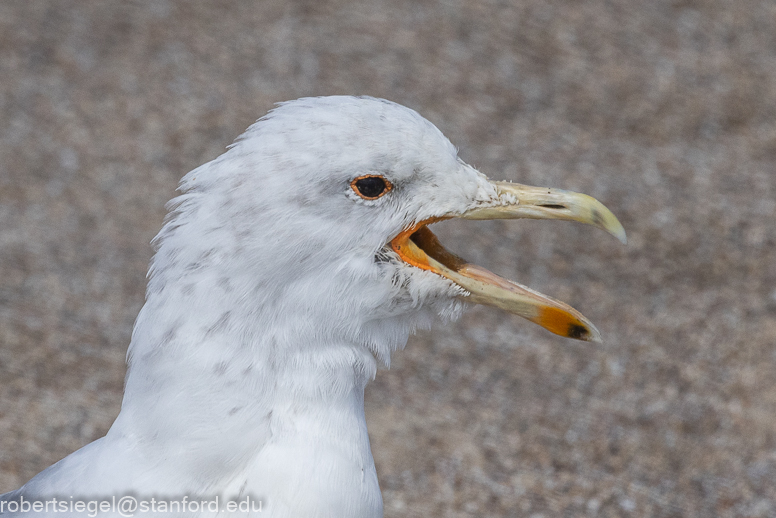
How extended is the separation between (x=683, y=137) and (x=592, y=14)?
2061 millimetres

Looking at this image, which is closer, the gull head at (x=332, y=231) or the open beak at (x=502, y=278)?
the gull head at (x=332, y=231)

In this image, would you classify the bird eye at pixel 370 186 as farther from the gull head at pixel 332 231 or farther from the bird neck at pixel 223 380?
the bird neck at pixel 223 380

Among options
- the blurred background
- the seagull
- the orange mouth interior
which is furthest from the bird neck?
the blurred background

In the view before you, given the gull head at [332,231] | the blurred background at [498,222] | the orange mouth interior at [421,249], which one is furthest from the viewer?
the blurred background at [498,222]

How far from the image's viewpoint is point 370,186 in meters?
2.25

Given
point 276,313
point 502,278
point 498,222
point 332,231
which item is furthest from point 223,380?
point 498,222

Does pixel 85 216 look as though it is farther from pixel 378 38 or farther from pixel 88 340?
pixel 378 38

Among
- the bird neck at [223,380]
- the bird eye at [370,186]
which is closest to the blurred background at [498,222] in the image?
the bird neck at [223,380]

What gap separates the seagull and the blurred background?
2.37 m

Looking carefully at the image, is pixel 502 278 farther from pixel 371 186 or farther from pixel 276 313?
pixel 276 313

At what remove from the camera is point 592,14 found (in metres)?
8.57

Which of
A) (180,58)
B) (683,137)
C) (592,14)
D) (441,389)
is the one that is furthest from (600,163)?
(180,58)

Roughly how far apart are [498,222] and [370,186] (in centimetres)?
439

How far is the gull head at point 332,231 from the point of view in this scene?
2139 millimetres
